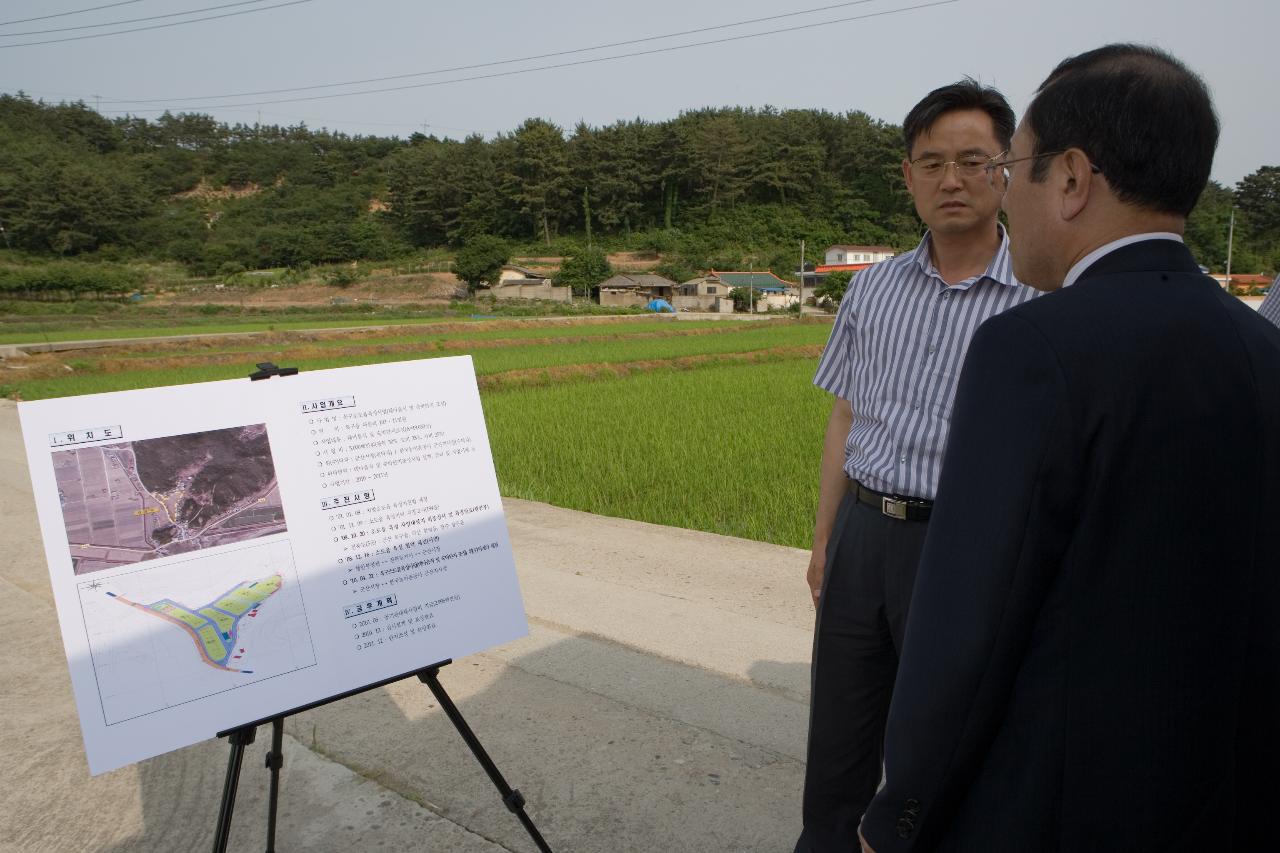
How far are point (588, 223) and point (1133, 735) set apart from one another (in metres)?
75.6

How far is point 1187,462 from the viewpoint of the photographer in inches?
35.6

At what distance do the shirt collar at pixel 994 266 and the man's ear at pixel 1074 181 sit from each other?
2.58ft

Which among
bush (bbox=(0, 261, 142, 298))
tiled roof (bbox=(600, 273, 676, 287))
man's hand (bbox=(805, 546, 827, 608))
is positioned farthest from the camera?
tiled roof (bbox=(600, 273, 676, 287))

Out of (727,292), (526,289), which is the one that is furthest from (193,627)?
(526,289)

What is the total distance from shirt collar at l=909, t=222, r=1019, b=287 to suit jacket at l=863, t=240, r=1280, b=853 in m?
0.87

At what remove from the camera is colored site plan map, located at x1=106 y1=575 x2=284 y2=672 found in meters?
1.73

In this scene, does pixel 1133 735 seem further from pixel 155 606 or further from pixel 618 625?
pixel 618 625

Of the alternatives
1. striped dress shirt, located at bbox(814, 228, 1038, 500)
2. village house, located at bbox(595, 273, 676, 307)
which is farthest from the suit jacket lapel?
village house, located at bbox(595, 273, 676, 307)

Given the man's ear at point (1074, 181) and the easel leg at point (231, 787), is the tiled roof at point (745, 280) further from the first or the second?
the man's ear at point (1074, 181)

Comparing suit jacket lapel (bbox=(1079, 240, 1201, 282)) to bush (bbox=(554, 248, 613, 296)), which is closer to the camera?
suit jacket lapel (bbox=(1079, 240, 1201, 282))

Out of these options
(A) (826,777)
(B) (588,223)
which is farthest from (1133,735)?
(B) (588,223)

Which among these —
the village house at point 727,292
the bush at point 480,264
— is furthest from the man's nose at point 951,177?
the bush at point 480,264

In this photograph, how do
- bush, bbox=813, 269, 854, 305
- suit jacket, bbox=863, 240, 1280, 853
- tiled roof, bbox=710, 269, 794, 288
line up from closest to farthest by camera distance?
suit jacket, bbox=863, 240, 1280, 853, bush, bbox=813, 269, 854, 305, tiled roof, bbox=710, 269, 794, 288

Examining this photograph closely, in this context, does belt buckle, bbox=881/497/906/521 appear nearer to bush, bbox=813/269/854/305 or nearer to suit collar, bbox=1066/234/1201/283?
suit collar, bbox=1066/234/1201/283
